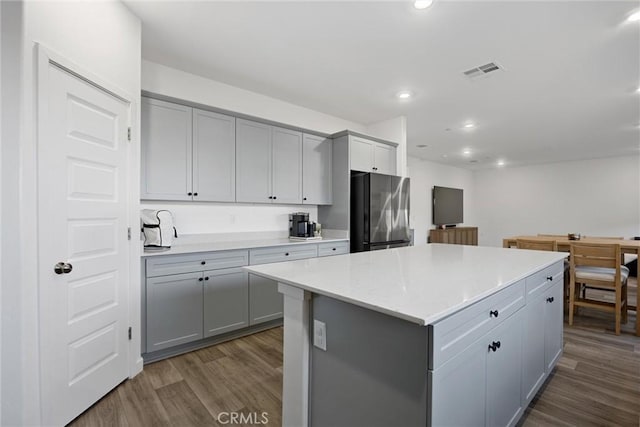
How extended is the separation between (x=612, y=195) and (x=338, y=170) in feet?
23.5

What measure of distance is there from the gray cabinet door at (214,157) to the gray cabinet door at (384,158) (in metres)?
1.96

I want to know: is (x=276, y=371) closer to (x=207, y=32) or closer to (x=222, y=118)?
(x=222, y=118)

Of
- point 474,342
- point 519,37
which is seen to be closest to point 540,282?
point 474,342

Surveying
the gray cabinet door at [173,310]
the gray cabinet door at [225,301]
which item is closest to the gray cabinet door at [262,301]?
the gray cabinet door at [225,301]

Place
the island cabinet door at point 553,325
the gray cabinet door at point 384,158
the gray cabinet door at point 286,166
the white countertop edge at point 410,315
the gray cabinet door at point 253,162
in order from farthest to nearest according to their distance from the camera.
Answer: the gray cabinet door at point 384,158, the gray cabinet door at point 286,166, the gray cabinet door at point 253,162, the island cabinet door at point 553,325, the white countertop edge at point 410,315

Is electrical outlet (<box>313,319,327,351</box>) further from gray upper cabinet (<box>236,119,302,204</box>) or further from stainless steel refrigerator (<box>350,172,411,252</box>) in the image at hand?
stainless steel refrigerator (<box>350,172,411,252</box>)

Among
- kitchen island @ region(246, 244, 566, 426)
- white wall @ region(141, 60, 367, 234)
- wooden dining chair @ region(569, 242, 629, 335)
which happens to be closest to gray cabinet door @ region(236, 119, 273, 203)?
white wall @ region(141, 60, 367, 234)

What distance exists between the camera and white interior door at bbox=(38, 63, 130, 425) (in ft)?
5.02

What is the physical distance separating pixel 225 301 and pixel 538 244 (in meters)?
3.73

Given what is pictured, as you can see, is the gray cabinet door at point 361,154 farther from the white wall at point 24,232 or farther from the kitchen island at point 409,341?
the white wall at point 24,232

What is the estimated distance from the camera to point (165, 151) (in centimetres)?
267

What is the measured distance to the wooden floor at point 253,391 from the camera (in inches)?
67.9

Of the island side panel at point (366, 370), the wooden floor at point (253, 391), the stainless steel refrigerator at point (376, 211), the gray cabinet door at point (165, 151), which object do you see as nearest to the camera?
the island side panel at point (366, 370)

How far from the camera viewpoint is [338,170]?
12.9ft
